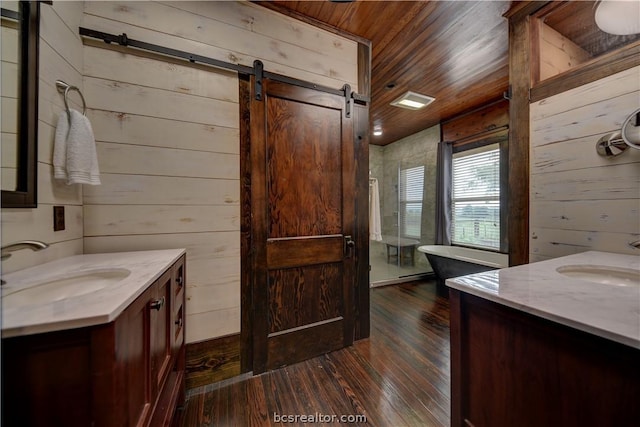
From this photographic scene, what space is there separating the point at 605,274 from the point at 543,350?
792 mm

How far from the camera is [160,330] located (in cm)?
99

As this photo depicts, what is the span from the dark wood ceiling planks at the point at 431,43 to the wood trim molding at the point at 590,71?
0.65 m

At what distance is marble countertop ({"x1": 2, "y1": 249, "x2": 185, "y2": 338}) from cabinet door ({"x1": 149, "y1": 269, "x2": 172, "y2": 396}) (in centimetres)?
8

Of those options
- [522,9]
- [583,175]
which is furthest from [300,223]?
[522,9]

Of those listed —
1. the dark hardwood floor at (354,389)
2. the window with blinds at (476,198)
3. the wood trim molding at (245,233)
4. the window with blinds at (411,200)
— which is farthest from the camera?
the window with blinds at (411,200)

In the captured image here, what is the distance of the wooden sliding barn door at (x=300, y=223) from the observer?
1.67 m

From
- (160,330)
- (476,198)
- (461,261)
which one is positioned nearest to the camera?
(160,330)

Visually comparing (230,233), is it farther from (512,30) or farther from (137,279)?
(512,30)

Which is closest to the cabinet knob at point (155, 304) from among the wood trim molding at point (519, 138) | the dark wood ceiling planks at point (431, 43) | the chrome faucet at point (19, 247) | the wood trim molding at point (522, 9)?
the chrome faucet at point (19, 247)

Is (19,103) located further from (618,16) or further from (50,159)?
(618,16)

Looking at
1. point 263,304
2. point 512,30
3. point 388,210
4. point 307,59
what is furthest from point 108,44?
point 388,210

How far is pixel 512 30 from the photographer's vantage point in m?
1.71

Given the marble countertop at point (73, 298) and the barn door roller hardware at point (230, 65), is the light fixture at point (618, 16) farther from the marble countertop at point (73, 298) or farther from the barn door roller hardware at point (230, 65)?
the marble countertop at point (73, 298)

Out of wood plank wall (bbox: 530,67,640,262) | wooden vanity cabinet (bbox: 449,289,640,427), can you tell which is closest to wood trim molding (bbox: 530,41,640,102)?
wood plank wall (bbox: 530,67,640,262)
